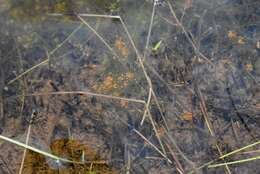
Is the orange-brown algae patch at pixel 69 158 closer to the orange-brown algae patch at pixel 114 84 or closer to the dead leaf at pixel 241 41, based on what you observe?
the orange-brown algae patch at pixel 114 84

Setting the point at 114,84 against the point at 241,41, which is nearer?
the point at 114,84

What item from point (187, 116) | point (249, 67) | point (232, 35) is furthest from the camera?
point (232, 35)

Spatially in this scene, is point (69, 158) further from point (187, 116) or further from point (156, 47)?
point (156, 47)

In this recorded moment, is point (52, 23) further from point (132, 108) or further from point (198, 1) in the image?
point (198, 1)

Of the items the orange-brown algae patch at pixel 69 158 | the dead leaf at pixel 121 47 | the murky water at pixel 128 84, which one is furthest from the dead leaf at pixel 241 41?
the orange-brown algae patch at pixel 69 158

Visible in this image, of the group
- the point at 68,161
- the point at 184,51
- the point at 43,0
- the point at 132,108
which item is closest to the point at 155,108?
the point at 132,108

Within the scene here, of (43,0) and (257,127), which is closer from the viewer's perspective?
(257,127)

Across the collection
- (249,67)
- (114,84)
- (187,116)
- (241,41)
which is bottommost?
(187,116)

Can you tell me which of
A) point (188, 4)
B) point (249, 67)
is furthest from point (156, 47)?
point (249, 67)
